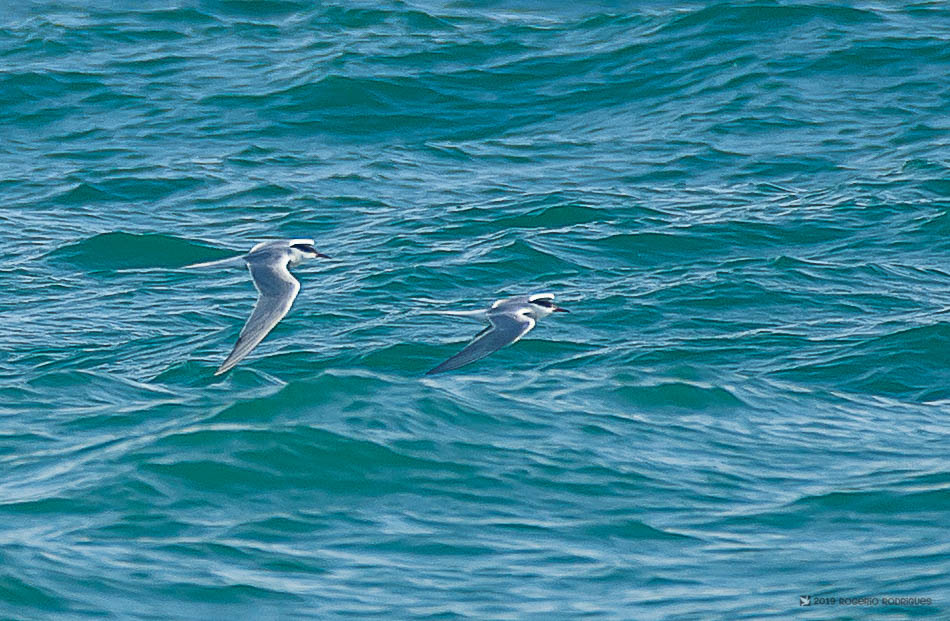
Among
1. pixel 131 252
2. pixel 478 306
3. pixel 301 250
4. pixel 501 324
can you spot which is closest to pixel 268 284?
pixel 301 250

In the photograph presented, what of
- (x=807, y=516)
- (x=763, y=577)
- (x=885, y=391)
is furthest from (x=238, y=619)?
(x=885, y=391)

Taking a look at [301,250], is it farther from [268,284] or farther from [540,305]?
[540,305]

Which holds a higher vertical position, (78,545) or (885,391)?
(78,545)

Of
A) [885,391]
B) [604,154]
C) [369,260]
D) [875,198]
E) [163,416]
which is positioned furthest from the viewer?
[604,154]

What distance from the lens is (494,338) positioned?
11.1m

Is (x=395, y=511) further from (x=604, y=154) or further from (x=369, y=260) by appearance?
(x=604, y=154)

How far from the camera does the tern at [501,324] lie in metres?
10.7

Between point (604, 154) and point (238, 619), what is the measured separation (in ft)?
34.4

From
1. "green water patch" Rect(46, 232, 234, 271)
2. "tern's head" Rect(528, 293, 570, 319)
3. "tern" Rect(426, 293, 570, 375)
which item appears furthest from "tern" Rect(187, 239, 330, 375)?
"green water patch" Rect(46, 232, 234, 271)

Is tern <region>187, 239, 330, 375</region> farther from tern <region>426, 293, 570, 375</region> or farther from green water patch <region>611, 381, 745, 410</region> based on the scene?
green water patch <region>611, 381, 745, 410</region>

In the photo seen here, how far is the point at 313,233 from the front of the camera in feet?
50.9

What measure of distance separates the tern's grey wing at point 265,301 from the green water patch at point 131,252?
2770 mm

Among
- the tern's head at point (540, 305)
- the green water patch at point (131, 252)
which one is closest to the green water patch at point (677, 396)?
the tern's head at point (540, 305)

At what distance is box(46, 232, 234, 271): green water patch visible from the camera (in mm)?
15062
